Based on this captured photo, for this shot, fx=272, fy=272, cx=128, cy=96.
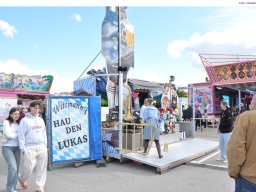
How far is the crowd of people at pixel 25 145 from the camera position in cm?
457

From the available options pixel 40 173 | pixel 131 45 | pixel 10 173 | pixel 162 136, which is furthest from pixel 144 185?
pixel 131 45

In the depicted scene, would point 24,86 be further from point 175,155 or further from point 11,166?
point 11,166

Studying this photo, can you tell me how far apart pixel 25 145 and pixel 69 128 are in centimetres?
220

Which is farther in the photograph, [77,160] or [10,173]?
[77,160]

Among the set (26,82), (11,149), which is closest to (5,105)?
(26,82)

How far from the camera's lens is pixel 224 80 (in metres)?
18.0

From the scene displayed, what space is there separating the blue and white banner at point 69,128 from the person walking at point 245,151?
4853 millimetres

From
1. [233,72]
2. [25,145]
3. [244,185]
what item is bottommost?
[244,185]

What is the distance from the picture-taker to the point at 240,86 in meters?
18.2

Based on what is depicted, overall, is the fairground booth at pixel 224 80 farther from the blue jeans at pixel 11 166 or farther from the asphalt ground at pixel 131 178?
the blue jeans at pixel 11 166

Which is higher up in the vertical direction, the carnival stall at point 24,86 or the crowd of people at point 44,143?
the carnival stall at point 24,86

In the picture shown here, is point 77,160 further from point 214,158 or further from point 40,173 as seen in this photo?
point 214,158

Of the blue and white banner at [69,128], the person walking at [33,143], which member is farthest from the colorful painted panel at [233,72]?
the person walking at [33,143]

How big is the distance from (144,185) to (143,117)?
7.60ft
